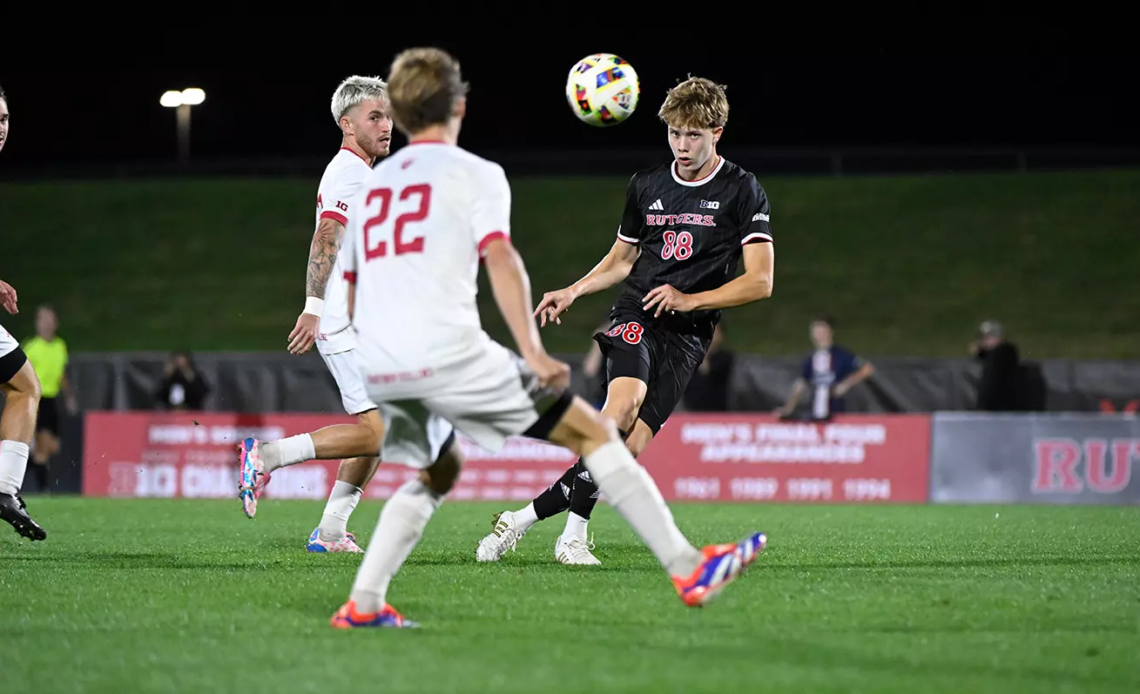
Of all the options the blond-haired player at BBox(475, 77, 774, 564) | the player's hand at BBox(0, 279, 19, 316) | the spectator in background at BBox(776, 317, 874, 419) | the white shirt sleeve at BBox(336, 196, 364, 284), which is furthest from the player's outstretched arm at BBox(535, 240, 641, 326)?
the spectator in background at BBox(776, 317, 874, 419)

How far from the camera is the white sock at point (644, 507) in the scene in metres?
4.86

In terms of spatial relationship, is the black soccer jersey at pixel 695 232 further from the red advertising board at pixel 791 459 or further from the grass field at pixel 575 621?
the red advertising board at pixel 791 459

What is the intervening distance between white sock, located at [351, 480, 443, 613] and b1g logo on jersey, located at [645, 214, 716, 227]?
2.82 meters

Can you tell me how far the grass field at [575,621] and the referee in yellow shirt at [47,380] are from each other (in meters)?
9.25

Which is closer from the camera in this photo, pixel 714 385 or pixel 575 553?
pixel 575 553

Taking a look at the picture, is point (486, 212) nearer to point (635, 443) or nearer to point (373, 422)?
point (635, 443)

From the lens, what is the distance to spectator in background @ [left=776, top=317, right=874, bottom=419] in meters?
16.7

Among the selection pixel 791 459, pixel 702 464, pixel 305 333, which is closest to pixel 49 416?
pixel 702 464

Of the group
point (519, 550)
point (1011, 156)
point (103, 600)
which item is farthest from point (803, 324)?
point (103, 600)

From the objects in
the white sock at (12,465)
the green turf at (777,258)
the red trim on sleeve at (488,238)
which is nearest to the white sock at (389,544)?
the red trim on sleeve at (488,238)

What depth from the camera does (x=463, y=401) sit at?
15.5ft

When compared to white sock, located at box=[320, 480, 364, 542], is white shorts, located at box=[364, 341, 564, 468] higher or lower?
higher

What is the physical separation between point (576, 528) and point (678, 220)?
1632mm

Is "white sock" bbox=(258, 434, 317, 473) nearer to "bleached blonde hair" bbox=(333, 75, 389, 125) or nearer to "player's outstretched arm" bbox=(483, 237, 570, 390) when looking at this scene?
"bleached blonde hair" bbox=(333, 75, 389, 125)
